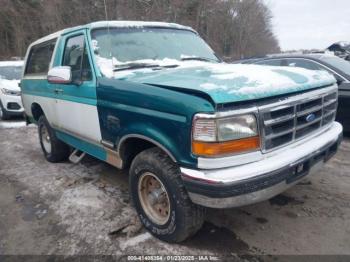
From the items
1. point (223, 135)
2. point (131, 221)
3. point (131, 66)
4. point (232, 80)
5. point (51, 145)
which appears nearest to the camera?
point (223, 135)

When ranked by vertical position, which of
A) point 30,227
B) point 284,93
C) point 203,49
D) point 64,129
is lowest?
point 30,227

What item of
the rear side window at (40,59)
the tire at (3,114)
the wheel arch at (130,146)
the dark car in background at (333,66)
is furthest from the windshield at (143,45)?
the tire at (3,114)

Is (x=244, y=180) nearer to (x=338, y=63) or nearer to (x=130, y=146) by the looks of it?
(x=130, y=146)

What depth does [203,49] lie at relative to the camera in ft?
14.9

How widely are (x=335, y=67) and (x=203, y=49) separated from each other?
10.1 feet

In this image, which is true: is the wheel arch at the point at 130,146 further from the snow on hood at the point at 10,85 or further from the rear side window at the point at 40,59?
the snow on hood at the point at 10,85

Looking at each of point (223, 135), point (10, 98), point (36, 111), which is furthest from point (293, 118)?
point (10, 98)

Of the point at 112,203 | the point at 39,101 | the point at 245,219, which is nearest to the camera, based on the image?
the point at 245,219

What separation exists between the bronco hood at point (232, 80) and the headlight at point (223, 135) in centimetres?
16

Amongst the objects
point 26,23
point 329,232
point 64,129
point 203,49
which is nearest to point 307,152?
point 329,232

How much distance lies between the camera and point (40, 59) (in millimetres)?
5469

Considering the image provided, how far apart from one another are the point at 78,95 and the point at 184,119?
1841 millimetres

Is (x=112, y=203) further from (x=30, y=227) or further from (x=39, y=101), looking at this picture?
(x=39, y=101)

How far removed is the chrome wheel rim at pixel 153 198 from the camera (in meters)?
3.10
